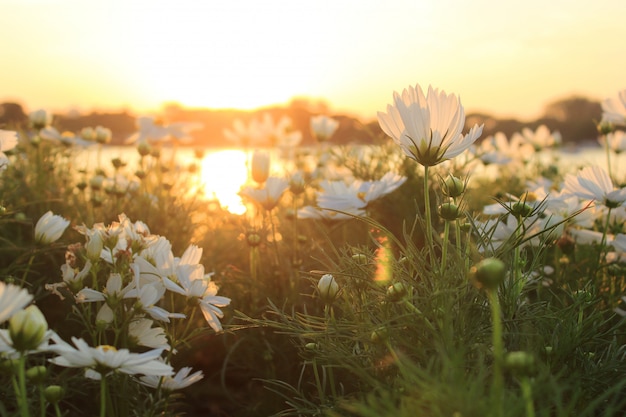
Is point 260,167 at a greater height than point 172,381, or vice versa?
point 260,167

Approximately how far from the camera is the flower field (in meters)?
0.68

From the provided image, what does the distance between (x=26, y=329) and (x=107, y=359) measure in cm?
10

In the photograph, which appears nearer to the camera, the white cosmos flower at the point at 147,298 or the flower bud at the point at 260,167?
the white cosmos flower at the point at 147,298

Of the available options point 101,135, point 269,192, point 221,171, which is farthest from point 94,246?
point 221,171

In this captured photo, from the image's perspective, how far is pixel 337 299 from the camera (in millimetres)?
970

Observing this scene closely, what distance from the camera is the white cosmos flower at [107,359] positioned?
0.67 meters

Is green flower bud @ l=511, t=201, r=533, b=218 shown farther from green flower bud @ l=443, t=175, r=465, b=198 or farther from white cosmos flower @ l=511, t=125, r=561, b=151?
white cosmos flower @ l=511, t=125, r=561, b=151

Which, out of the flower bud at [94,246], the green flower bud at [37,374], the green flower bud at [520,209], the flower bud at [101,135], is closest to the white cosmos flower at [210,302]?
the flower bud at [94,246]

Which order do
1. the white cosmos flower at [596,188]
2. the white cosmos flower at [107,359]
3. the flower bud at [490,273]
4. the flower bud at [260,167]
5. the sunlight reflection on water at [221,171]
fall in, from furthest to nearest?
the sunlight reflection on water at [221,171]
the flower bud at [260,167]
the white cosmos flower at [596,188]
the white cosmos flower at [107,359]
the flower bud at [490,273]

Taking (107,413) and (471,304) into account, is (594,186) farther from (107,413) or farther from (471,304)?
(107,413)

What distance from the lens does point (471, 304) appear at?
79 centimetres

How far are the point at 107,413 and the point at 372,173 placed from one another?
1058 mm

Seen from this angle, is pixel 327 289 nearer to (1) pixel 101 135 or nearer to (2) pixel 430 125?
(2) pixel 430 125

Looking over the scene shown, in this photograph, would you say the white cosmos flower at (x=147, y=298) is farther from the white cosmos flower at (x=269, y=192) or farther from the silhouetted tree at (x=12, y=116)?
the silhouetted tree at (x=12, y=116)
